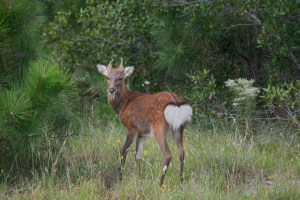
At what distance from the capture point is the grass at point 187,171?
282 inches

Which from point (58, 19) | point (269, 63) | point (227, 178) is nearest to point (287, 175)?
point (227, 178)

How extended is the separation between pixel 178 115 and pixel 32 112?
1.45 metres

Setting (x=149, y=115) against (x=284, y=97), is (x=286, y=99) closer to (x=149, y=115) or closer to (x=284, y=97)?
(x=284, y=97)

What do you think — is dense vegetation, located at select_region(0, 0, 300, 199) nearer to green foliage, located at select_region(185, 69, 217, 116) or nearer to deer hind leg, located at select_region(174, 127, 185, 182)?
green foliage, located at select_region(185, 69, 217, 116)

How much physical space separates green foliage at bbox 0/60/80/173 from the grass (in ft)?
0.90

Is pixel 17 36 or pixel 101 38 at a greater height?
pixel 17 36

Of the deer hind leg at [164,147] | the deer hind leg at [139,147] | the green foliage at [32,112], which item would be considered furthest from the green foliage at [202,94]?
the green foliage at [32,112]

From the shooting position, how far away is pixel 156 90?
436 inches

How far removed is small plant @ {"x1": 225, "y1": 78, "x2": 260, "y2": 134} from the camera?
28.4ft

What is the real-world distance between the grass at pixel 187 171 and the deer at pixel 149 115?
0.25 metres

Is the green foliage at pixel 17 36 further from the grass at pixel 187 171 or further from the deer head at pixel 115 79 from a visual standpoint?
the grass at pixel 187 171

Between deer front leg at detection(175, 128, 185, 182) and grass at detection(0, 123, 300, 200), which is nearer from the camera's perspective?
grass at detection(0, 123, 300, 200)

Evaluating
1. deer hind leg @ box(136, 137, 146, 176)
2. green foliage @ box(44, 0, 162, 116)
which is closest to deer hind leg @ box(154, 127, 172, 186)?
deer hind leg @ box(136, 137, 146, 176)

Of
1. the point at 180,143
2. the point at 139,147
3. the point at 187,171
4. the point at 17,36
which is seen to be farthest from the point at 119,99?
the point at 17,36
